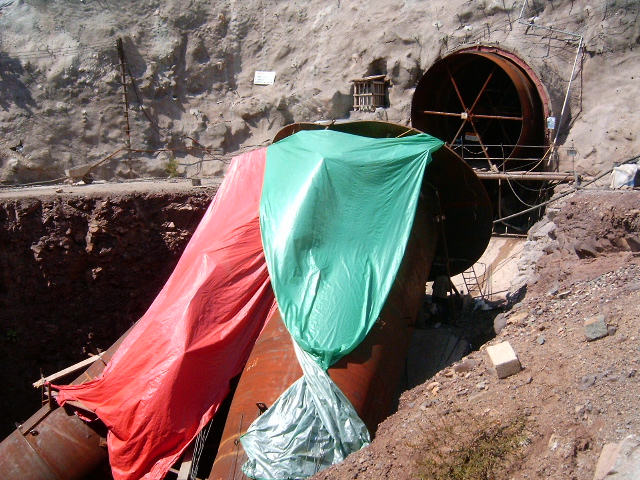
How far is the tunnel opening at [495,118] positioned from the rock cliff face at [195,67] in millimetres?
610

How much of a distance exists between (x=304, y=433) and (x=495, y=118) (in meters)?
9.18

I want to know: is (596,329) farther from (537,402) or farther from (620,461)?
(620,461)

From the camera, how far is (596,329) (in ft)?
16.6

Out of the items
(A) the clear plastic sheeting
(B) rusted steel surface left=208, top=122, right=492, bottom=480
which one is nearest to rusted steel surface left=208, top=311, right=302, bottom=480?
(B) rusted steel surface left=208, top=122, right=492, bottom=480

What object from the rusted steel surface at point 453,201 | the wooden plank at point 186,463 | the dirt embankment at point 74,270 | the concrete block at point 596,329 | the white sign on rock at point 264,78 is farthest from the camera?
the white sign on rock at point 264,78

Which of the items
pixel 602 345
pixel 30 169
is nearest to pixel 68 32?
pixel 30 169

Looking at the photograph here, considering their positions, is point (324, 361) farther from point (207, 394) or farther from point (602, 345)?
point (602, 345)

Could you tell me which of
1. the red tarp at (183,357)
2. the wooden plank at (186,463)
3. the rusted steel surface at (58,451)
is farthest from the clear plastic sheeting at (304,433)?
the rusted steel surface at (58,451)

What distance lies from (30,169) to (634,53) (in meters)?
13.1

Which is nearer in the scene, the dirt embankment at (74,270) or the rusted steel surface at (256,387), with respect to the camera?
the rusted steel surface at (256,387)

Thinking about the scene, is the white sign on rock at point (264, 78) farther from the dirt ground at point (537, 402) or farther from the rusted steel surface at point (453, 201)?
the dirt ground at point (537, 402)

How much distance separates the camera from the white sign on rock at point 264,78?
1564cm

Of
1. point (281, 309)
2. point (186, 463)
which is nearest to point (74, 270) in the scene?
point (186, 463)

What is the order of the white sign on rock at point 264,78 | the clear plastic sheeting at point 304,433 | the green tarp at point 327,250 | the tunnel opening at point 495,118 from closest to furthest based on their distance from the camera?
1. the clear plastic sheeting at point 304,433
2. the green tarp at point 327,250
3. the tunnel opening at point 495,118
4. the white sign on rock at point 264,78
